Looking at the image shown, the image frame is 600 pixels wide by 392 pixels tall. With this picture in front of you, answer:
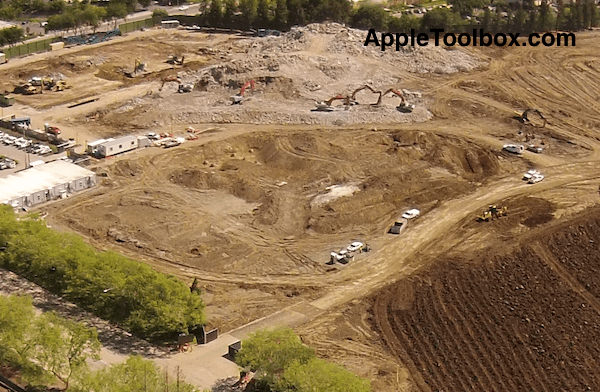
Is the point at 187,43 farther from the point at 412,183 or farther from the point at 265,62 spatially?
the point at 412,183

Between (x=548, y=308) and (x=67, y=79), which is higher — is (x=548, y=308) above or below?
below

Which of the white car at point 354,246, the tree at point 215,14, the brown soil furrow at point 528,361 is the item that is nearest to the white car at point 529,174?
the white car at point 354,246

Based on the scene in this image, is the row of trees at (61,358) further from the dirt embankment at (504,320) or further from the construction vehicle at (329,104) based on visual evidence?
the construction vehicle at (329,104)

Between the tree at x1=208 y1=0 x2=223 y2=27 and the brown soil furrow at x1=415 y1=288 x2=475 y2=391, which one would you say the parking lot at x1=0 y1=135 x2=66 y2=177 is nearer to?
the brown soil furrow at x1=415 y1=288 x2=475 y2=391

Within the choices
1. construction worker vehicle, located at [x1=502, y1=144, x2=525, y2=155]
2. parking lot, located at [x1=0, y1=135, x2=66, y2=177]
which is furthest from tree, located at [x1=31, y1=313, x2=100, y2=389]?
construction worker vehicle, located at [x1=502, y1=144, x2=525, y2=155]

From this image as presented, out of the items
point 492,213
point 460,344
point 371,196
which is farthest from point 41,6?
point 460,344

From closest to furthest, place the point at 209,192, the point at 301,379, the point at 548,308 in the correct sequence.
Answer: the point at 301,379
the point at 548,308
the point at 209,192

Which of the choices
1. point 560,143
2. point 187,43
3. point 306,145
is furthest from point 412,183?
point 187,43

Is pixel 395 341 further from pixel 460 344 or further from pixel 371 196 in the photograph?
pixel 371 196
